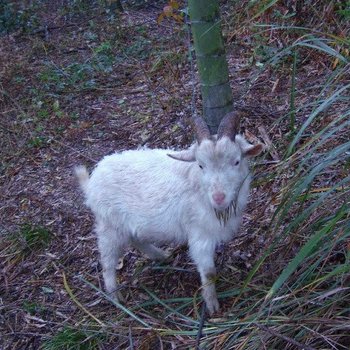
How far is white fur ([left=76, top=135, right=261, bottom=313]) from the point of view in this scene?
130 inches

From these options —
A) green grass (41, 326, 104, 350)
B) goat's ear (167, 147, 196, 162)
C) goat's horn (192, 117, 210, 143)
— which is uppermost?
goat's horn (192, 117, 210, 143)

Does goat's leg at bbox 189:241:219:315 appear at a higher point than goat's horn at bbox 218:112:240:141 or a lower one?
lower

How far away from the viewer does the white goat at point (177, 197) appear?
3.30m

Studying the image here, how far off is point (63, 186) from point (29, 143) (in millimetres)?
1108

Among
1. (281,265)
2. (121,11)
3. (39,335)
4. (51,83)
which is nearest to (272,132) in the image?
(281,265)

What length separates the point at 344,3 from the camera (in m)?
5.71

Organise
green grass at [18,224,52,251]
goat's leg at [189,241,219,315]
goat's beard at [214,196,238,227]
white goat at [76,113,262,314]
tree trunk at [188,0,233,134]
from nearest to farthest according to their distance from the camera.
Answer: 1. white goat at [76,113,262,314]
2. goat's beard at [214,196,238,227]
3. goat's leg at [189,241,219,315]
4. tree trunk at [188,0,233,134]
5. green grass at [18,224,52,251]

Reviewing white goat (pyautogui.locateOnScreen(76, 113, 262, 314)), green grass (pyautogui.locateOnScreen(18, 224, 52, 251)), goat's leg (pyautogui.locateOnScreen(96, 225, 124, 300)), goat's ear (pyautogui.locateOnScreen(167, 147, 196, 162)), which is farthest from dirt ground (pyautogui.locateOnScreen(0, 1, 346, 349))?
goat's ear (pyautogui.locateOnScreen(167, 147, 196, 162))

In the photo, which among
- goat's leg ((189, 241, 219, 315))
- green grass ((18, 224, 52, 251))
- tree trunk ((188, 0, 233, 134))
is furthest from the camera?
green grass ((18, 224, 52, 251))

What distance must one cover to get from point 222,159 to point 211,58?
956mm

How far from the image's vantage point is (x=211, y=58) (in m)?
3.92

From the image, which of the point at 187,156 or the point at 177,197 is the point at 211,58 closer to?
the point at 187,156

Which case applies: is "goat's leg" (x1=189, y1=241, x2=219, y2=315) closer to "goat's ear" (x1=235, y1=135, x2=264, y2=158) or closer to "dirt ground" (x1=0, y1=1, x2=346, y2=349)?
"dirt ground" (x1=0, y1=1, x2=346, y2=349)

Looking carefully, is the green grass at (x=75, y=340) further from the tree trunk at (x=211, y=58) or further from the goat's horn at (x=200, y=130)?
the tree trunk at (x=211, y=58)
